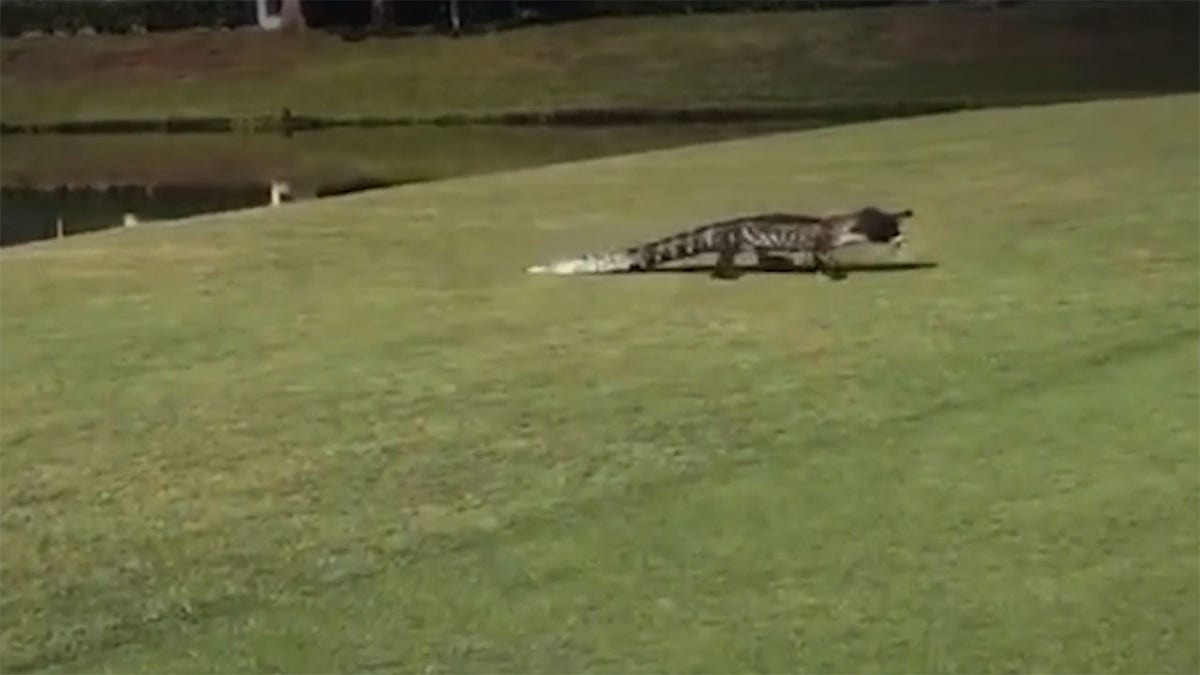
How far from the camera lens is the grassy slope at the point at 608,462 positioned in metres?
4.22

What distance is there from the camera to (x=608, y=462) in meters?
5.34

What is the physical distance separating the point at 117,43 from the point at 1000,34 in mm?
12550

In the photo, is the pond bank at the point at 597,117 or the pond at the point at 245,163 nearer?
the pond at the point at 245,163

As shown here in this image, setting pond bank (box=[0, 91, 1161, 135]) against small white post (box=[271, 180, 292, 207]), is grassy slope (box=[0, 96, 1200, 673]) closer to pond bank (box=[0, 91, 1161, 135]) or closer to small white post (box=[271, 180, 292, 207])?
small white post (box=[271, 180, 292, 207])

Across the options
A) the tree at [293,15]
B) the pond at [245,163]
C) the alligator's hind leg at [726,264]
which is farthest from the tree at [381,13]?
the alligator's hind leg at [726,264]

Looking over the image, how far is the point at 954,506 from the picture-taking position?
15.9 feet

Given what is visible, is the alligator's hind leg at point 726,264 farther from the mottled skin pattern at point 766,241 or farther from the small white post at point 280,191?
the small white post at point 280,191

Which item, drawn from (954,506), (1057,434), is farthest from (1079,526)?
(1057,434)

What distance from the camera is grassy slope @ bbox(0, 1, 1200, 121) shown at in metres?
27.2

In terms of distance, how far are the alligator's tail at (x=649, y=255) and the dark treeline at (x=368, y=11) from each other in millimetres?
23775

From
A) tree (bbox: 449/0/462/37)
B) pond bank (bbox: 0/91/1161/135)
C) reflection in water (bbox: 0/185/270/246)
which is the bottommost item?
pond bank (bbox: 0/91/1161/135)

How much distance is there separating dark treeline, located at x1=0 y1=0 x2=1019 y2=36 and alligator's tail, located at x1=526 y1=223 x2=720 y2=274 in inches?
936

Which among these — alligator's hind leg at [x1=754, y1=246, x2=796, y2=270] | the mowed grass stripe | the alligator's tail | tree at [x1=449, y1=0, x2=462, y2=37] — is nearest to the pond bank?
tree at [x1=449, y1=0, x2=462, y2=37]

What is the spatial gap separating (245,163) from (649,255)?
13.6 m
